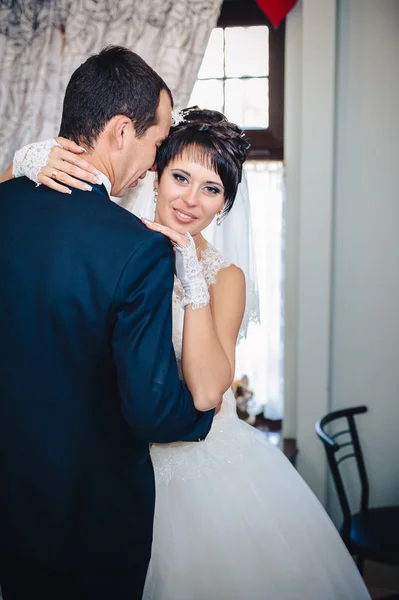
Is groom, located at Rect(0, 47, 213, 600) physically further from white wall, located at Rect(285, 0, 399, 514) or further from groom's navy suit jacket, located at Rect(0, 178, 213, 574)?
white wall, located at Rect(285, 0, 399, 514)

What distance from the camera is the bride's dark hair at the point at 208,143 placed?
6.08 feet

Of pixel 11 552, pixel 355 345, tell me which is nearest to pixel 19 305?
pixel 11 552

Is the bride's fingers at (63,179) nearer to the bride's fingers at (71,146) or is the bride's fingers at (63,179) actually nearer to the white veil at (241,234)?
the bride's fingers at (71,146)

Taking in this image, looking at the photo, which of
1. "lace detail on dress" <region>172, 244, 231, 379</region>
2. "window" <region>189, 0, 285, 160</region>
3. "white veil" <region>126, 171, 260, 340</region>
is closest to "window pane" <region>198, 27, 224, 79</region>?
"window" <region>189, 0, 285, 160</region>

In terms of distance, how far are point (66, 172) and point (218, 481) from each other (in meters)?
0.96

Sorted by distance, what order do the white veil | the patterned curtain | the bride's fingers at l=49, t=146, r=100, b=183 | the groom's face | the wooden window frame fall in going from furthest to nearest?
1. the wooden window frame
2. the patterned curtain
3. the white veil
4. the groom's face
5. the bride's fingers at l=49, t=146, r=100, b=183

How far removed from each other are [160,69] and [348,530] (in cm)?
206

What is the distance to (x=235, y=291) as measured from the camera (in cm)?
185

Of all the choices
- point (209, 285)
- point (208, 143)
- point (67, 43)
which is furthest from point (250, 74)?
point (209, 285)

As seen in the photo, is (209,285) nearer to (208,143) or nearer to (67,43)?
(208,143)

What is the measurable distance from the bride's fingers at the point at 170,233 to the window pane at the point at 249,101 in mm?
1873

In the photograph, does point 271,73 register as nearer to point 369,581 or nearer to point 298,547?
point 298,547

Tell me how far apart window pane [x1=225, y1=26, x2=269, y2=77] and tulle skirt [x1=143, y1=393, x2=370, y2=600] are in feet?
6.15

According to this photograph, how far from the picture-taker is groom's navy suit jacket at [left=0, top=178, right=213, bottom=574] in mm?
1151
